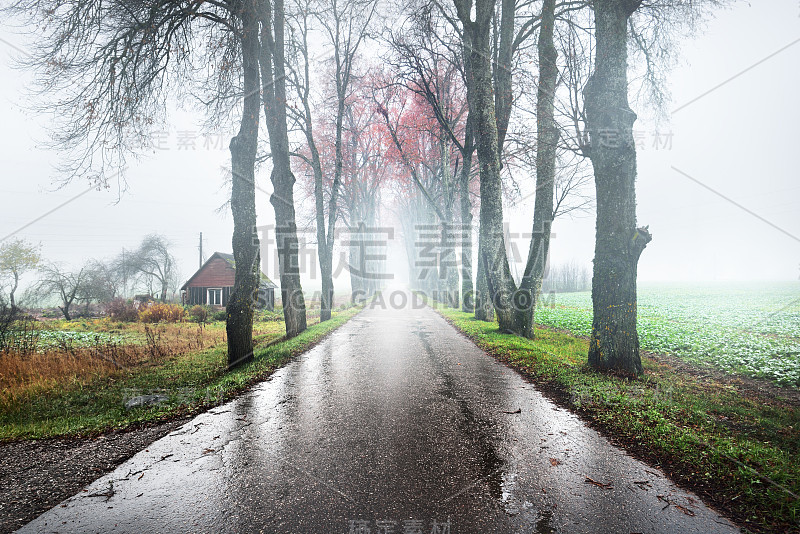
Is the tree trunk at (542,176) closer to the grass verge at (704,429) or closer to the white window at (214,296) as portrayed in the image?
the grass verge at (704,429)

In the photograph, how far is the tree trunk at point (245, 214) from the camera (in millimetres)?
7977

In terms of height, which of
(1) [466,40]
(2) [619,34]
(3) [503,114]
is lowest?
(2) [619,34]

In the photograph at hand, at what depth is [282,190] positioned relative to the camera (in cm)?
1184

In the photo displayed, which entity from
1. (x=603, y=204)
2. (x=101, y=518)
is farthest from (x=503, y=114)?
(x=101, y=518)

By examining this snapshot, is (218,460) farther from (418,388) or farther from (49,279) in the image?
(49,279)

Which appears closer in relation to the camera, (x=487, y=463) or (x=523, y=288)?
(x=487, y=463)

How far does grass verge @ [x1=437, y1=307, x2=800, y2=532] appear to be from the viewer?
2854 mm

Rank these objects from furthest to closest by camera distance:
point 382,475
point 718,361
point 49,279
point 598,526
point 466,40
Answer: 1. point 49,279
2. point 466,40
3. point 718,361
4. point 382,475
5. point 598,526

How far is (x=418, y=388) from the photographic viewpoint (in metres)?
5.96

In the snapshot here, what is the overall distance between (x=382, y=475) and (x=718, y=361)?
9.29 meters

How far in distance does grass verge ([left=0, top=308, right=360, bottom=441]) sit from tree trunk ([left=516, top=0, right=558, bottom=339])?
686 centimetres

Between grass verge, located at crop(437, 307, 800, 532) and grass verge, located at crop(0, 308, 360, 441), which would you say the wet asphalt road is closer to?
grass verge, located at crop(437, 307, 800, 532)

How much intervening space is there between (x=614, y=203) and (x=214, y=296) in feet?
121

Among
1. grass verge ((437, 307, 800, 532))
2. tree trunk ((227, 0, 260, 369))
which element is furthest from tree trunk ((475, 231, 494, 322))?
tree trunk ((227, 0, 260, 369))
